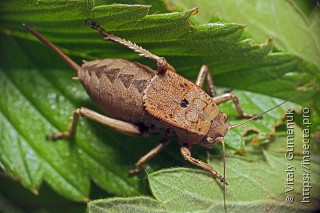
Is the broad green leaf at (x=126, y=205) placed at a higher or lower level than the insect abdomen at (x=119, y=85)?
lower

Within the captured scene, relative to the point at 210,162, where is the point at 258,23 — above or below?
above

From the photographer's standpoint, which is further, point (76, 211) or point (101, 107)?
point (76, 211)

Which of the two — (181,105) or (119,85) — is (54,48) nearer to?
(119,85)

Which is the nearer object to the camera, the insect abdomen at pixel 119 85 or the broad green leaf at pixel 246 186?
the broad green leaf at pixel 246 186

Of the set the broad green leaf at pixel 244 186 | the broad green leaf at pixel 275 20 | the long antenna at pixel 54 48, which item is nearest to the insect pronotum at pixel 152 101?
the long antenna at pixel 54 48

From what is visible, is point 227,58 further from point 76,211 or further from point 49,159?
point 76,211

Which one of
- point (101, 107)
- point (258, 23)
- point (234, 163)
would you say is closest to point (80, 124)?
point (101, 107)

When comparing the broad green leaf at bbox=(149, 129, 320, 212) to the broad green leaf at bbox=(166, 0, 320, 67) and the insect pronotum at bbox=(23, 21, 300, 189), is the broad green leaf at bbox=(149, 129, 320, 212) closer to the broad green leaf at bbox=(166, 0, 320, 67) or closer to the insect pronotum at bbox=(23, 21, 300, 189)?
the insect pronotum at bbox=(23, 21, 300, 189)

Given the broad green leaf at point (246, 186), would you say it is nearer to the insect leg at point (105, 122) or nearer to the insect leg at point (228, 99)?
the insect leg at point (228, 99)
